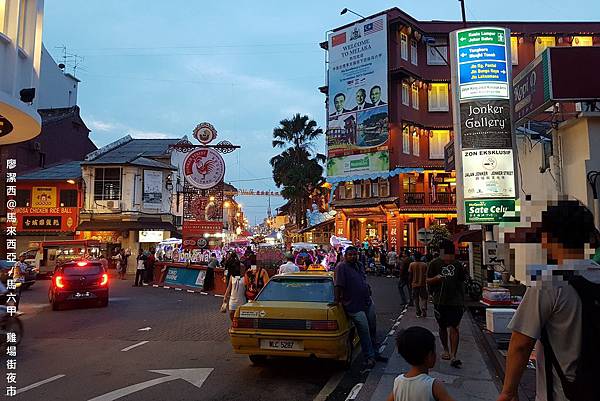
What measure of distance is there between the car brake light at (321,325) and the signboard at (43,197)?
118ft

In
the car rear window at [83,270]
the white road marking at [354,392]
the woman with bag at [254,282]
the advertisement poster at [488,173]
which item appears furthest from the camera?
the advertisement poster at [488,173]

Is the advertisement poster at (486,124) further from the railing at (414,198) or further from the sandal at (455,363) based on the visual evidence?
the railing at (414,198)

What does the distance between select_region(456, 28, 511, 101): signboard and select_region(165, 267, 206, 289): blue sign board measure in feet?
45.4

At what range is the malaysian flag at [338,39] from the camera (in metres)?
37.4

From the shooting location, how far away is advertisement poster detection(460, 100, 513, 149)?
1551 cm

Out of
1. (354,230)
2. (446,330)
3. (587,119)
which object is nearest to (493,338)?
(446,330)

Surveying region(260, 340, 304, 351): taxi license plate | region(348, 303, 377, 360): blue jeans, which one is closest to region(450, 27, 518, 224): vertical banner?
region(348, 303, 377, 360): blue jeans

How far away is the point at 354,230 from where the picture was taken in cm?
3981

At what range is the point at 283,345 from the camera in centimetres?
678

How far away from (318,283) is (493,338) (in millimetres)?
3733

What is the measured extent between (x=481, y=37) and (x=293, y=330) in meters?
13.4

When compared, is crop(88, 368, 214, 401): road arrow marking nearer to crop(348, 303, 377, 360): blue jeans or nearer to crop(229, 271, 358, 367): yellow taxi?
crop(229, 271, 358, 367): yellow taxi

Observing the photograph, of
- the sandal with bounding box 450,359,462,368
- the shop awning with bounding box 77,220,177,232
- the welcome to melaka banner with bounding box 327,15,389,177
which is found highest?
the welcome to melaka banner with bounding box 327,15,389,177

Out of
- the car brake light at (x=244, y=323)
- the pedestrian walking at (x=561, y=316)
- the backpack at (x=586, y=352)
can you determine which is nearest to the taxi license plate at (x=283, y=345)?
the car brake light at (x=244, y=323)
